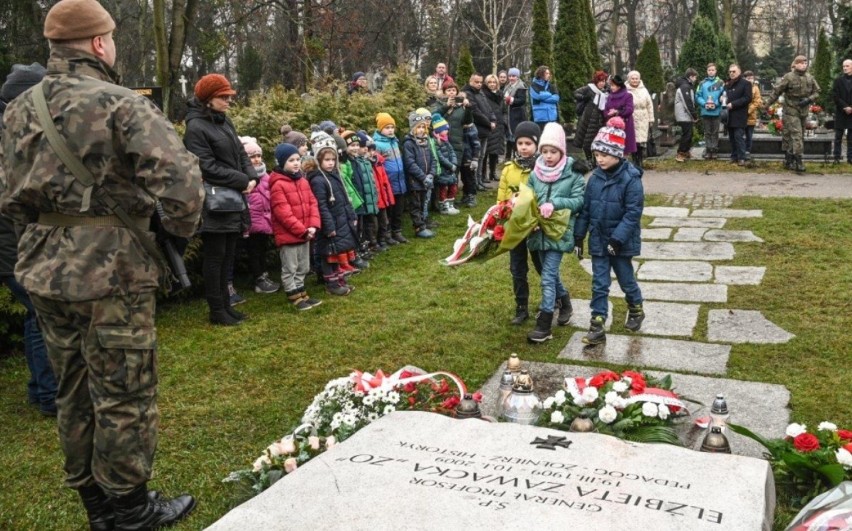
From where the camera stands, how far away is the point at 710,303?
7.36m

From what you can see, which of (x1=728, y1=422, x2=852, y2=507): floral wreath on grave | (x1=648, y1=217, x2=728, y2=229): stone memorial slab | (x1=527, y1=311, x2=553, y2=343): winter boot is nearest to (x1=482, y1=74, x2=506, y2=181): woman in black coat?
(x1=648, y1=217, x2=728, y2=229): stone memorial slab

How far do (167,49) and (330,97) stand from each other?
686cm

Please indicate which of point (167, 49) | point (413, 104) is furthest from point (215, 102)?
point (167, 49)

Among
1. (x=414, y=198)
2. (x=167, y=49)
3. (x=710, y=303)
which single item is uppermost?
(x=167, y=49)

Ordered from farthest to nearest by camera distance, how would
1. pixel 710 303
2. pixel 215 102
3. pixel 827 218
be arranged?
1. pixel 827 218
2. pixel 710 303
3. pixel 215 102

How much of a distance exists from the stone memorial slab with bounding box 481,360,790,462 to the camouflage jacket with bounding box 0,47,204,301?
7.86 feet

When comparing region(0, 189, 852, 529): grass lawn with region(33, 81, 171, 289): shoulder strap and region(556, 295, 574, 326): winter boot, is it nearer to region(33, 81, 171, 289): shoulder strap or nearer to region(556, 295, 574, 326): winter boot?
region(556, 295, 574, 326): winter boot

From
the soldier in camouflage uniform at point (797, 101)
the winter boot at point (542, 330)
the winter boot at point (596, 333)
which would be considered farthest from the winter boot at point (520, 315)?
the soldier in camouflage uniform at point (797, 101)

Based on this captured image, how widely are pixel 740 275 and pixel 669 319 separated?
1653 mm

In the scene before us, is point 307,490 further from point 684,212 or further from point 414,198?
point 684,212

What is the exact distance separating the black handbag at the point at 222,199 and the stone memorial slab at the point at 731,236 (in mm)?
5590

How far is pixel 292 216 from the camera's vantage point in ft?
25.2

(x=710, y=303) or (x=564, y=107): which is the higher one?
(x=564, y=107)

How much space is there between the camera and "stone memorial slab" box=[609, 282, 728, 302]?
24.7 ft
